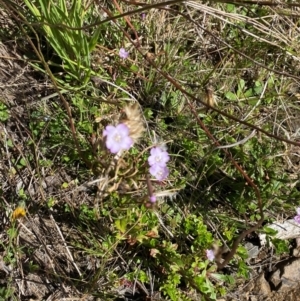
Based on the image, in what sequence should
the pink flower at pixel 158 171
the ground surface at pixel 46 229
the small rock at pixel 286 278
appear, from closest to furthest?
1. the pink flower at pixel 158 171
2. the ground surface at pixel 46 229
3. the small rock at pixel 286 278

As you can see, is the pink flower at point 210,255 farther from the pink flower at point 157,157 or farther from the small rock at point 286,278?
the pink flower at point 157,157

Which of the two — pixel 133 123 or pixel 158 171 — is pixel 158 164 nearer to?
pixel 158 171

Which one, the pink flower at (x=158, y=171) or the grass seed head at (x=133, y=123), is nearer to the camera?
the grass seed head at (x=133, y=123)

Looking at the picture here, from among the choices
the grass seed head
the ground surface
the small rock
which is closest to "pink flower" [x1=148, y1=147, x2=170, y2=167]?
the grass seed head

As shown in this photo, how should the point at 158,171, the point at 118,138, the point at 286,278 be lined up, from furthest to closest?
the point at 286,278 < the point at 158,171 < the point at 118,138

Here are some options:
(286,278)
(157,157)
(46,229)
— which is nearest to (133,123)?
(157,157)

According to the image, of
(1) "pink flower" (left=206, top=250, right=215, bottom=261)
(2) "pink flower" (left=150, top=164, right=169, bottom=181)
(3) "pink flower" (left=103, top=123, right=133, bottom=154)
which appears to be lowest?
(1) "pink flower" (left=206, top=250, right=215, bottom=261)

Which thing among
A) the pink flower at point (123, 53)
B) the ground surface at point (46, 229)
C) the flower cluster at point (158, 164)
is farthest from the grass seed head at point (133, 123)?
the pink flower at point (123, 53)

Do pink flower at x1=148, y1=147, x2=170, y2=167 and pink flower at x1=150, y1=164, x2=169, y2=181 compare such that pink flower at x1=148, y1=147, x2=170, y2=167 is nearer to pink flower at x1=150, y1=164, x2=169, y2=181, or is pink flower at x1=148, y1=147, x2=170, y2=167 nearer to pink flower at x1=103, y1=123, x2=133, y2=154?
pink flower at x1=150, y1=164, x2=169, y2=181

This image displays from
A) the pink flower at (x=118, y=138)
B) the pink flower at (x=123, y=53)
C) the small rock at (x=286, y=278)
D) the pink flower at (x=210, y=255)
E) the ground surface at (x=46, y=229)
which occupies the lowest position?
the small rock at (x=286, y=278)
